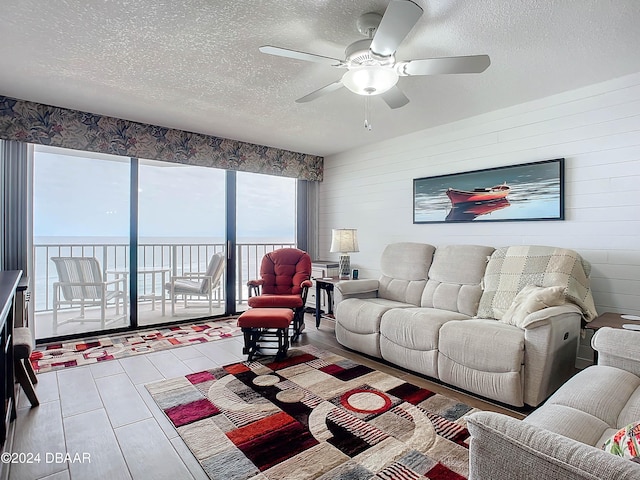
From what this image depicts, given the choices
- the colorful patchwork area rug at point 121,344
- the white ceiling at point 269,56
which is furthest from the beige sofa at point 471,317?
the colorful patchwork area rug at point 121,344

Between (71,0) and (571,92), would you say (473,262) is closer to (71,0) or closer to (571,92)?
(571,92)

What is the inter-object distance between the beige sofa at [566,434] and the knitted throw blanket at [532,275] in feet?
3.26

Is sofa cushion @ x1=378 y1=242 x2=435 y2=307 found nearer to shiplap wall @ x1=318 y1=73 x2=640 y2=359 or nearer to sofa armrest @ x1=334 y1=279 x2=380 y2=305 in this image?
sofa armrest @ x1=334 y1=279 x2=380 y2=305

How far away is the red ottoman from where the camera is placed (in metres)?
3.35

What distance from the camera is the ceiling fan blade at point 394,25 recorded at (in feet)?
5.23

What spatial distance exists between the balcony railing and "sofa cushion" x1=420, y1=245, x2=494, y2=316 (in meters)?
2.86

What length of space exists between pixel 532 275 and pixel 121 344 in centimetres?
409

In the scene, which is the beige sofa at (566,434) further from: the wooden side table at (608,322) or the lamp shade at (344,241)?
the lamp shade at (344,241)

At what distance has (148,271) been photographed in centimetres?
504

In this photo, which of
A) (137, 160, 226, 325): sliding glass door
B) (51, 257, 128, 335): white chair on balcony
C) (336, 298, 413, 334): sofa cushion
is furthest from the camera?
(137, 160, 226, 325): sliding glass door

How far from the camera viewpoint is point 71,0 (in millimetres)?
1952

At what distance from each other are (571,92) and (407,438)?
3.15 m

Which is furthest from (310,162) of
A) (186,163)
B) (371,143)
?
(186,163)

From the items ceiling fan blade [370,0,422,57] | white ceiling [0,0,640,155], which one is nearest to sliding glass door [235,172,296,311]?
white ceiling [0,0,640,155]
